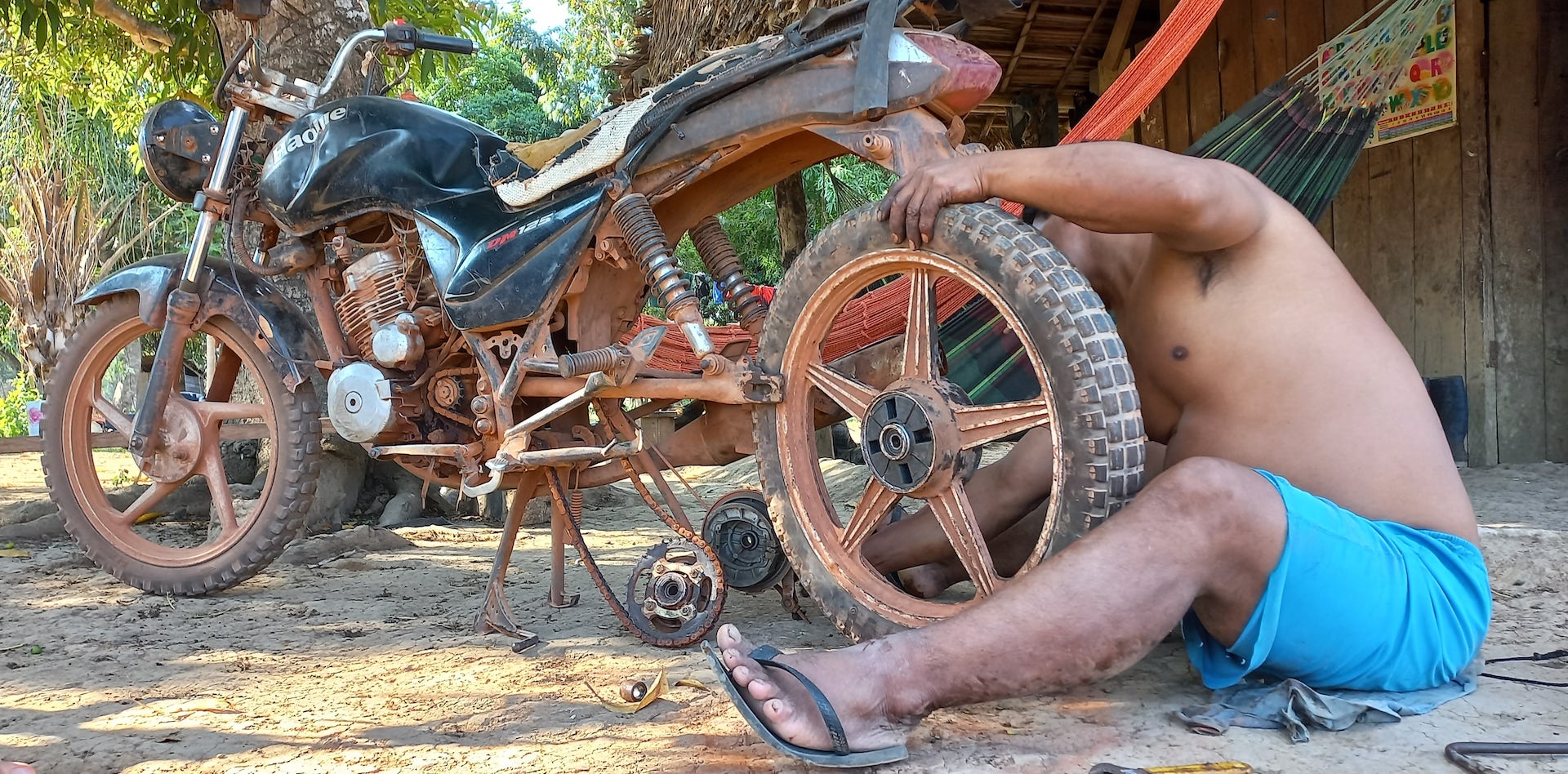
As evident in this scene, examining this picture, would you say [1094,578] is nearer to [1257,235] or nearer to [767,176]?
[1257,235]

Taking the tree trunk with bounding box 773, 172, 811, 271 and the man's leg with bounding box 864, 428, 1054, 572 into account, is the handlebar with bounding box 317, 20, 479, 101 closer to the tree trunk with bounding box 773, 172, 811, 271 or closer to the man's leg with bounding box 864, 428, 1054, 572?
the man's leg with bounding box 864, 428, 1054, 572

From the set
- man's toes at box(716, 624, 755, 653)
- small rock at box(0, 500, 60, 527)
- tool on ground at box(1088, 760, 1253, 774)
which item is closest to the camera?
tool on ground at box(1088, 760, 1253, 774)

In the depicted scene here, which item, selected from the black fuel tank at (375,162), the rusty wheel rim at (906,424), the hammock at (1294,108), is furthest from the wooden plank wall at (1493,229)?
the black fuel tank at (375,162)

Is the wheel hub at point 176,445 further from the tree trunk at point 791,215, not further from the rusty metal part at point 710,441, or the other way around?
→ the tree trunk at point 791,215

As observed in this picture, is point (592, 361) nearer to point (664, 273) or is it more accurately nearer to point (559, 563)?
point (664, 273)

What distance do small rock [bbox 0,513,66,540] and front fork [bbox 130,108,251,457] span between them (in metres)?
1.27

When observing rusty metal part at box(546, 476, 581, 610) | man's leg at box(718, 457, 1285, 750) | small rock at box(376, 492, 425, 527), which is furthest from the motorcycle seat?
small rock at box(376, 492, 425, 527)

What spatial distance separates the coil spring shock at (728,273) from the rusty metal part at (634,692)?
0.88 m

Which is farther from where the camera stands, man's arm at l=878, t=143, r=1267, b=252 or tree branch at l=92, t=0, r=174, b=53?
tree branch at l=92, t=0, r=174, b=53

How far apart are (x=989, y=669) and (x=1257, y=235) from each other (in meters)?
0.87

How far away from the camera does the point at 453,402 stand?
2.52 metres

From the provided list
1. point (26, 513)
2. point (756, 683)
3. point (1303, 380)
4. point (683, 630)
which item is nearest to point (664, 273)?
point (683, 630)

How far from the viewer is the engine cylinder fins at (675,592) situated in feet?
7.22

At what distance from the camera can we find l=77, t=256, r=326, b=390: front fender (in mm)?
2891
